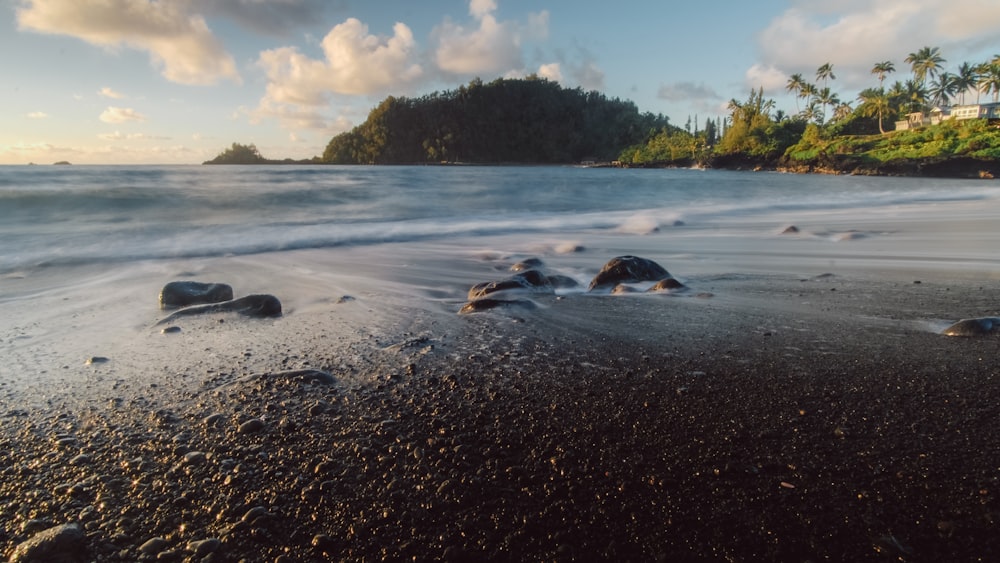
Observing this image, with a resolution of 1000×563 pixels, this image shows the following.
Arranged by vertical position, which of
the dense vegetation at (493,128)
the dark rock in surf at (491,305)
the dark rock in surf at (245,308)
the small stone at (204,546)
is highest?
the dense vegetation at (493,128)

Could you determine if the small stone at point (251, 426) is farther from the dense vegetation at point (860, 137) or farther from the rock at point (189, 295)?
the dense vegetation at point (860, 137)

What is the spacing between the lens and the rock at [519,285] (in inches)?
171

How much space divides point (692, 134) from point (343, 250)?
12628 centimetres

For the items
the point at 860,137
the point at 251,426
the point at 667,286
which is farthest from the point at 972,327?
the point at 860,137

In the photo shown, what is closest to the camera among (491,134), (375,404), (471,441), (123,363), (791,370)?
(471,441)

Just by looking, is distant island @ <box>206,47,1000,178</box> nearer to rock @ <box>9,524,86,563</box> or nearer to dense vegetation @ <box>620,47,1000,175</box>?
dense vegetation @ <box>620,47,1000,175</box>

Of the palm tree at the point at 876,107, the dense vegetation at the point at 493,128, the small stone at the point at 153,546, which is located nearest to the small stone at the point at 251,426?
the small stone at the point at 153,546

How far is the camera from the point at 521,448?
177 centimetres

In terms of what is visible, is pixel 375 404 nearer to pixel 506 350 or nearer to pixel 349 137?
pixel 506 350

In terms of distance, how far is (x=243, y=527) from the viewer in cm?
138

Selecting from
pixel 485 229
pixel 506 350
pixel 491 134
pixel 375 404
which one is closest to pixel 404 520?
pixel 375 404

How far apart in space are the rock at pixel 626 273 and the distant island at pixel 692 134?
168 ft

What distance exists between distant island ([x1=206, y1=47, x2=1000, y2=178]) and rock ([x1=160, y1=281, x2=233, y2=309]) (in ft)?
179

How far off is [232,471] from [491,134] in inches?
5624
